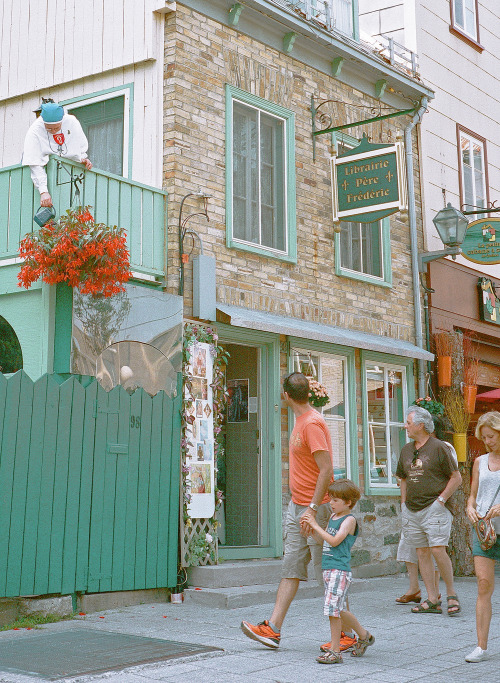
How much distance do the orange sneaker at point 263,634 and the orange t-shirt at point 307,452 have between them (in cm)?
85

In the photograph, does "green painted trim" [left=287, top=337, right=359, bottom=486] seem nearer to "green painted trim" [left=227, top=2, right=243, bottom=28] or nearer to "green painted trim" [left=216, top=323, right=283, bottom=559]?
"green painted trim" [left=216, top=323, right=283, bottom=559]

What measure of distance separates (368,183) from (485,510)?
5.55 metres

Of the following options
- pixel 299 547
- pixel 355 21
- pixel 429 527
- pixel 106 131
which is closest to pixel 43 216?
pixel 106 131

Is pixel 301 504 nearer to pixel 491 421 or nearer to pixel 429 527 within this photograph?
pixel 491 421

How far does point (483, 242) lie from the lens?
1290cm

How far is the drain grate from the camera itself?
543cm

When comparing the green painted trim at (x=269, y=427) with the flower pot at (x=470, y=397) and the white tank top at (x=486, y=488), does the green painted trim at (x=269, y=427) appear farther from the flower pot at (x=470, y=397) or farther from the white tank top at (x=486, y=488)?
the white tank top at (x=486, y=488)

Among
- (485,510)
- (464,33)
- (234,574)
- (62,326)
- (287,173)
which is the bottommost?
(234,574)

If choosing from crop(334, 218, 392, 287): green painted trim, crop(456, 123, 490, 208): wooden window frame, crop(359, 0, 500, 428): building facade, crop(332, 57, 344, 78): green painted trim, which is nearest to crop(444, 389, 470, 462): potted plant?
crop(359, 0, 500, 428): building facade

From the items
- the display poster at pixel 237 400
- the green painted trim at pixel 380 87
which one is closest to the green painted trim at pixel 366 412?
the display poster at pixel 237 400

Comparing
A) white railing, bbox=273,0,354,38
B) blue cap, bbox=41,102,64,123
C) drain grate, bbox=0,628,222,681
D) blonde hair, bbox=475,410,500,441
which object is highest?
white railing, bbox=273,0,354,38

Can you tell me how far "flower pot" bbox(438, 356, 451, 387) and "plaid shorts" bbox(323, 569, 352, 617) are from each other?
6.92m

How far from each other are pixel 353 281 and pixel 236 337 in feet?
→ 7.98

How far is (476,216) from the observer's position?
1433 cm
